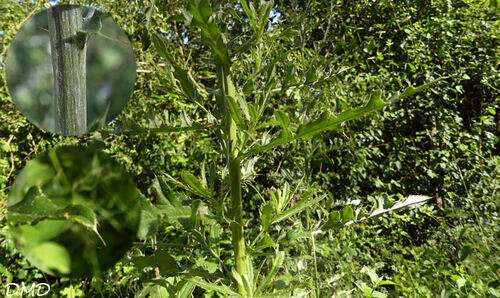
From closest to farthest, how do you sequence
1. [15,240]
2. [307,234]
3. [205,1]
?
[15,240] < [205,1] < [307,234]

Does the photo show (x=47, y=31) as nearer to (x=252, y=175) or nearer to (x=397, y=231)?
(x=252, y=175)

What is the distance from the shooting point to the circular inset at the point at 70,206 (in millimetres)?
153

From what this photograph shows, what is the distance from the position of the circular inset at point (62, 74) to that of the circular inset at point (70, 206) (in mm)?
68

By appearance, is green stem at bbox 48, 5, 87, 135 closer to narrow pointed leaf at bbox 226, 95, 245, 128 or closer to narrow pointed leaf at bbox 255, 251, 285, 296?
narrow pointed leaf at bbox 226, 95, 245, 128

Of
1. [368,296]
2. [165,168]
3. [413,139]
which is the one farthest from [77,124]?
[413,139]

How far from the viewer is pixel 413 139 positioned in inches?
110

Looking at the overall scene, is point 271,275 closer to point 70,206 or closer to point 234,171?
point 234,171

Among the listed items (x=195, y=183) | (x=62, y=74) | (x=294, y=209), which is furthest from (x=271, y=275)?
(x=62, y=74)

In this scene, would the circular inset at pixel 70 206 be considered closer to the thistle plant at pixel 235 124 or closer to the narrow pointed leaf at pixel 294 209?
the thistle plant at pixel 235 124

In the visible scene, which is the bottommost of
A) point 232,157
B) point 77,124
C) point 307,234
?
point 307,234

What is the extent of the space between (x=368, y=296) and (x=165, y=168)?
64.0 inches

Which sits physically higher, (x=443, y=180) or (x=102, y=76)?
(x=102, y=76)

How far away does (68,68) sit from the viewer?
0.22 metres

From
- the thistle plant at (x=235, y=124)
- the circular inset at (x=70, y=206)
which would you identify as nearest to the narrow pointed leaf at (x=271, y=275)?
the thistle plant at (x=235, y=124)
